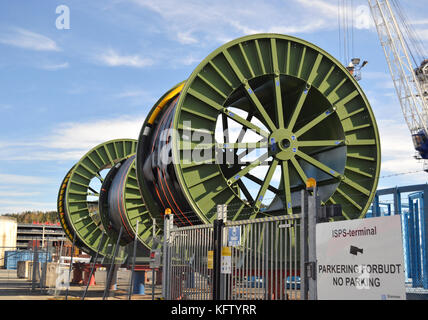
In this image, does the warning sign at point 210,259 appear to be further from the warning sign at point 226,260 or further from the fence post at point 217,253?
the warning sign at point 226,260

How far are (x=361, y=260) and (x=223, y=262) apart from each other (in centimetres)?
349

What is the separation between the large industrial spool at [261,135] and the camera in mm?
12141

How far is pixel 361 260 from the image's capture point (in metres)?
6.14

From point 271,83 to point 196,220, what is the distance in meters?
4.24

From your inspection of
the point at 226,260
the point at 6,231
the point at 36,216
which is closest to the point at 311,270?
the point at 226,260

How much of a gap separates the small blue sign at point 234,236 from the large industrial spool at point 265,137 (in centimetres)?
262

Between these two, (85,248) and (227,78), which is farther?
(85,248)

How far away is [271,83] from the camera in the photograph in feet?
45.3

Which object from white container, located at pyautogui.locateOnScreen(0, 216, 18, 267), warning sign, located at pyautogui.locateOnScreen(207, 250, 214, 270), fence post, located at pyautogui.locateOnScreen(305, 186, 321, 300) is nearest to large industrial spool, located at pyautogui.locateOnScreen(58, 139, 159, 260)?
warning sign, located at pyautogui.locateOnScreen(207, 250, 214, 270)

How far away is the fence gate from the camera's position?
8.56 meters

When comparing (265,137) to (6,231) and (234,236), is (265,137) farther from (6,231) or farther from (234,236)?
(6,231)

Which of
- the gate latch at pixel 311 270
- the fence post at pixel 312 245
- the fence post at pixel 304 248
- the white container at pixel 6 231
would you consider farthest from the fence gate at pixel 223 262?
the white container at pixel 6 231
